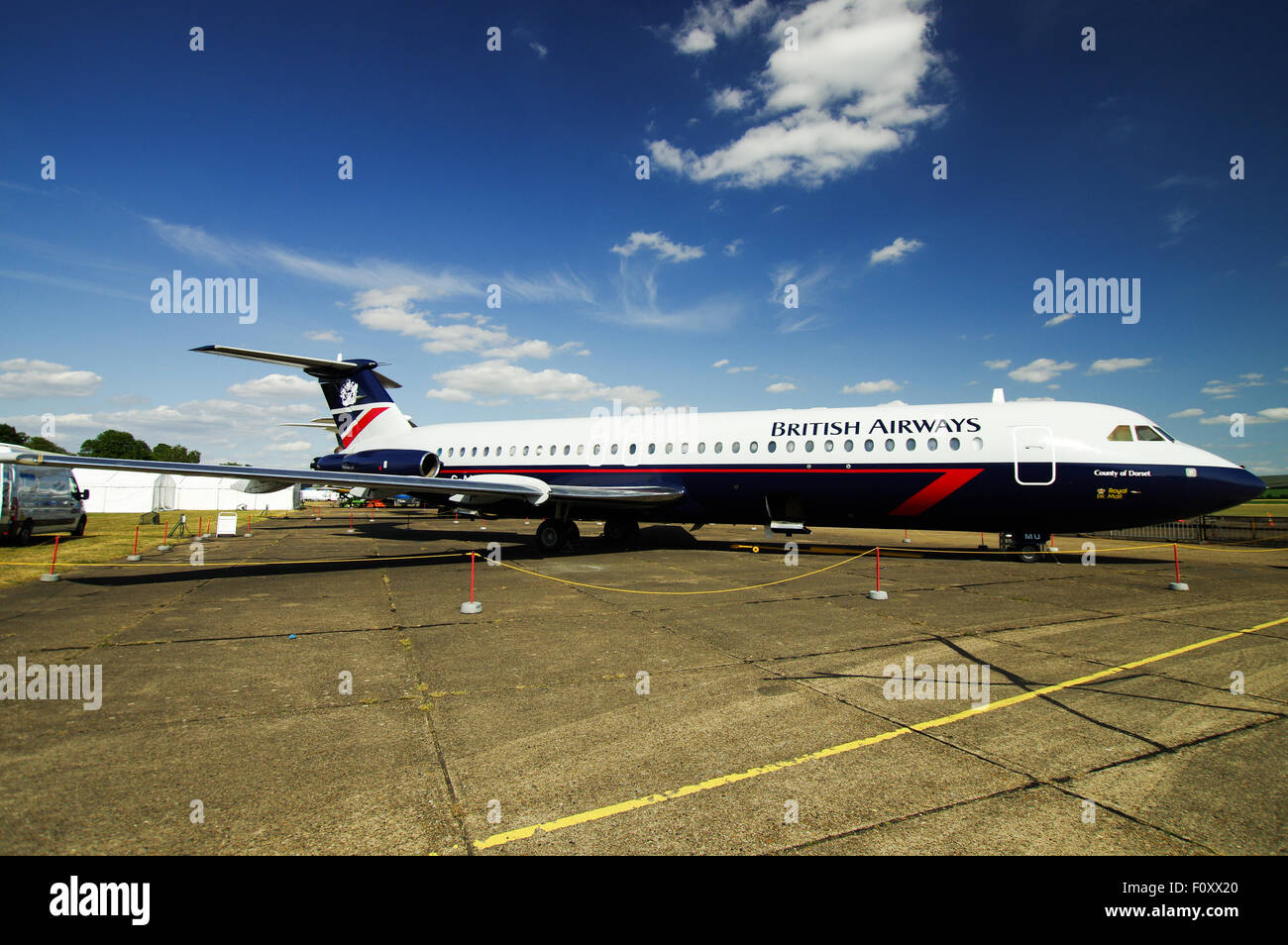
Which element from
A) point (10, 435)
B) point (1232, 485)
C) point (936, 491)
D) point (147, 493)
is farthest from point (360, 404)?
point (10, 435)

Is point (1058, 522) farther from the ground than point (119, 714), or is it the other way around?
point (1058, 522)

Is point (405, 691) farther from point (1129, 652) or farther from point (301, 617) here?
point (1129, 652)

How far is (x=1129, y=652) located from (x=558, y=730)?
6.76 meters

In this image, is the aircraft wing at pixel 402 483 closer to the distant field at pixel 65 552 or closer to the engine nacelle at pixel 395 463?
the distant field at pixel 65 552

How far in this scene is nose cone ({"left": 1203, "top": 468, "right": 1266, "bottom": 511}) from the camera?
12547 millimetres

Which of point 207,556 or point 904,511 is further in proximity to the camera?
point 207,556

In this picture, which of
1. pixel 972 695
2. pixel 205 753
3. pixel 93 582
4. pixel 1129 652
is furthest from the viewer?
pixel 93 582

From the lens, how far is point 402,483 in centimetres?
1421

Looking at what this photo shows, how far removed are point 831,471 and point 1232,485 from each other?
8094mm

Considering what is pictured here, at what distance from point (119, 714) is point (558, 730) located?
3726 mm

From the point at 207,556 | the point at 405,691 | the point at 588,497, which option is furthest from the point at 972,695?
the point at 207,556

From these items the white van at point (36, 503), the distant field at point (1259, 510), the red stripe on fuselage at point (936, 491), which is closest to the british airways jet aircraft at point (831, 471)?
the red stripe on fuselage at point (936, 491)
